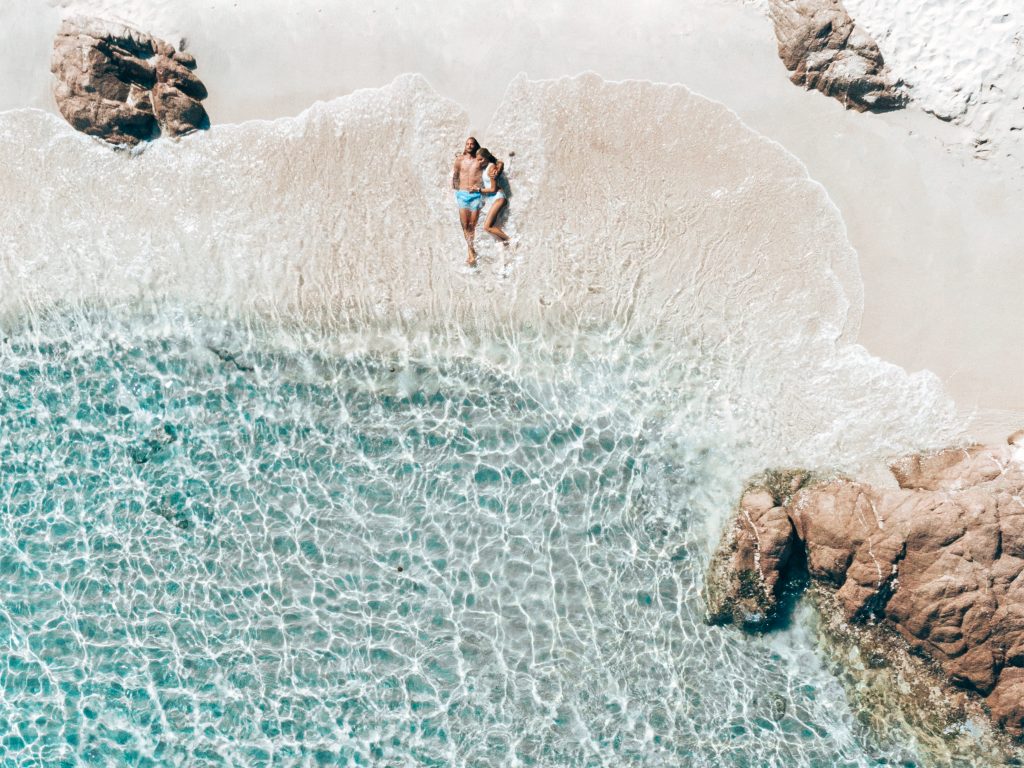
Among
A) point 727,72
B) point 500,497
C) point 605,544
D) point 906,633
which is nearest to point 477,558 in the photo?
point 500,497

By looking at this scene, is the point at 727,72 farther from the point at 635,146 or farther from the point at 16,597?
the point at 16,597

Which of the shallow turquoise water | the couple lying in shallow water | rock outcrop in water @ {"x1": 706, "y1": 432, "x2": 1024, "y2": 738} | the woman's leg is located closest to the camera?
rock outcrop in water @ {"x1": 706, "y1": 432, "x2": 1024, "y2": 738}

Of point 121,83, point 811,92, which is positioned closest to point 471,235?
point 811,92

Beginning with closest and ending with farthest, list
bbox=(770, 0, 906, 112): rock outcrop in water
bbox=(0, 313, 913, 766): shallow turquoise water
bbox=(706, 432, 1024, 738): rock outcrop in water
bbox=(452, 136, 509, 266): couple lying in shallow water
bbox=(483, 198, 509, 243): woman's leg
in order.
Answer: bbox=(706, 432, 1024, 738): rock outcrop in water
bbox=(770, 0, 906, 112): rock outcrop in water
bbox=(0, 313, 913, 766): shallow turquoise water
bbox=(452, 136, 509, 266): couple lying in shallow water
bbox=(483, 198, 509, 243): woman's leg

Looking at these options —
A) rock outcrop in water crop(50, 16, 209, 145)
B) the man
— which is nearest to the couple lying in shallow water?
the man

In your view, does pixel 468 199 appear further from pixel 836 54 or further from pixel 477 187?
pixel 836 54

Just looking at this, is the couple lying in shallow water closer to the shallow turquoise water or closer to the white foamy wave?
the white foamy wave
